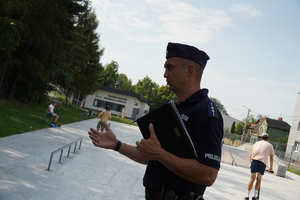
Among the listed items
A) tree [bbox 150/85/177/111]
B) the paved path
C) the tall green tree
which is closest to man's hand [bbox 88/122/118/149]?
the paved path

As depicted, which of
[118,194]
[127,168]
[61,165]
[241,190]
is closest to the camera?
[118,194]

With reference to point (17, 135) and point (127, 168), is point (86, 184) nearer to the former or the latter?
point (127, 168)

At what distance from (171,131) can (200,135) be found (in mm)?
205

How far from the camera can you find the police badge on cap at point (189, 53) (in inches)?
97.4

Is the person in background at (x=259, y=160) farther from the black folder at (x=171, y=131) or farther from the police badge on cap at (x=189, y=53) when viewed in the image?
the black folder at (x=171, y=131)

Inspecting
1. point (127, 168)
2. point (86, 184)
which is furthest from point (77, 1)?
point (86, 184)

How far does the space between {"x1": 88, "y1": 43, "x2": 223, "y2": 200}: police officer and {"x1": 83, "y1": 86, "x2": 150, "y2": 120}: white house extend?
5963cm

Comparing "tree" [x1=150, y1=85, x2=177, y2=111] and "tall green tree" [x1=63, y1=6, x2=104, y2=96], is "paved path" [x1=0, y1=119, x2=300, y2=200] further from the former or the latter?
"tree" [x1=150, y1=85, x2=177, y2=111]

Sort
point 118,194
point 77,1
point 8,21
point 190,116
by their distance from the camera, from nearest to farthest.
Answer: point 190,116 < point 118,194 < point 8,21 < point 77,1

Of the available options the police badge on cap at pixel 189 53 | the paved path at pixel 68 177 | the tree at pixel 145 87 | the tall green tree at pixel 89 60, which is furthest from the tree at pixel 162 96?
the police badge on cap at pixel 189 53

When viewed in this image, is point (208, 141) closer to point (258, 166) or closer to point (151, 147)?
point (151, 147)

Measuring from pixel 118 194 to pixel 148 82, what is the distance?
114610 millimetres

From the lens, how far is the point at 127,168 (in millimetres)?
10969

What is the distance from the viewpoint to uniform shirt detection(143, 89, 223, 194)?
2.09 metres
